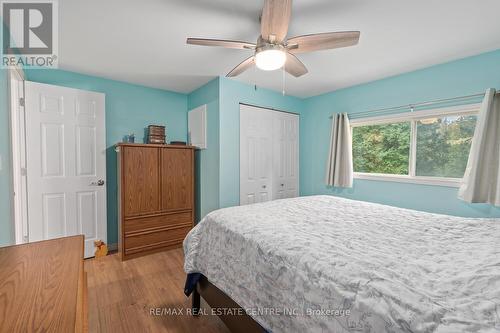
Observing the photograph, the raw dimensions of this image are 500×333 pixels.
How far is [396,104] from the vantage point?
2.82m

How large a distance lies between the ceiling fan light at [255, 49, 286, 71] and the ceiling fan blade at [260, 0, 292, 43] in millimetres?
74

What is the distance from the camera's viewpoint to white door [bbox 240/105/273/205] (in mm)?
3182

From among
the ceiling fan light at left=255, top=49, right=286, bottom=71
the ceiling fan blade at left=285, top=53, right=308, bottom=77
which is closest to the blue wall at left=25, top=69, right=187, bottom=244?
the ceiling fan blade at left=285, top=53, right=308, bottom=77

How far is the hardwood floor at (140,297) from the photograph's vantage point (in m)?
1.71

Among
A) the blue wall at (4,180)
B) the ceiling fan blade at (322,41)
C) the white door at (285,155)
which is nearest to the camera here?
the ceiling fan blade at (322,41)

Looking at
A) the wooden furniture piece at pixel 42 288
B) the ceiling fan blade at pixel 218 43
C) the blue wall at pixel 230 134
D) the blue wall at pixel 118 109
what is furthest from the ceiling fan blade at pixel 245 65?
the blue wall at pixel 118 109

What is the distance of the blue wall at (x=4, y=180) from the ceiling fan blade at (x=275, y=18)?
2.02m

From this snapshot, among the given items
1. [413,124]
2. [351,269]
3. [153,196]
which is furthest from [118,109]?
[413,124]

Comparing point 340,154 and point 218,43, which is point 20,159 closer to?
point 218,43

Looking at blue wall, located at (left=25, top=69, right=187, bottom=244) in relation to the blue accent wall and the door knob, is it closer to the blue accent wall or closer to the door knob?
the blue accent wall

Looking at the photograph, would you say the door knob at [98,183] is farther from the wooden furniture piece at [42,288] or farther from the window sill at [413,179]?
the window sill at [413,179]

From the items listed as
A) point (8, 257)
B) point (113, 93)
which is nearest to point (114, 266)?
point (8, 257)

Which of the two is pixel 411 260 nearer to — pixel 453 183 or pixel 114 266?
pixel 453 183

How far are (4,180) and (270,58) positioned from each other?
7.10ft
